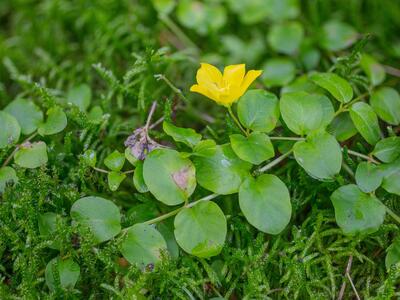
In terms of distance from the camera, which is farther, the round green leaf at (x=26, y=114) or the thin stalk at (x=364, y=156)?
the round green leaf at (x=26, y=114)

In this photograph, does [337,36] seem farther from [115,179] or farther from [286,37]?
[115,179]

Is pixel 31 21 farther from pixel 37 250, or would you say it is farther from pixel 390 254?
pixel 390 254

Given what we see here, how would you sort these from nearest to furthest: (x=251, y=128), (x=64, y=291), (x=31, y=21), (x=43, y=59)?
(x=64, y=291)
(x=251, y=128)
(x=43, y=59)
(x=31, y=21)

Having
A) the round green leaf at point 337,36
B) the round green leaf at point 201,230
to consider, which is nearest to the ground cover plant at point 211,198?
the round green leaf at point 201,230

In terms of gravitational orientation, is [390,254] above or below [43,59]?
below

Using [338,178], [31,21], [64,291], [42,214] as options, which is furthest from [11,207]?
[31,21]

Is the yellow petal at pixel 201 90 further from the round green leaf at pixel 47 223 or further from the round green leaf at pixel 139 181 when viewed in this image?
the round green leaf at pixel 47 223

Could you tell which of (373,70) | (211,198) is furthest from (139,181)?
(373,70)
